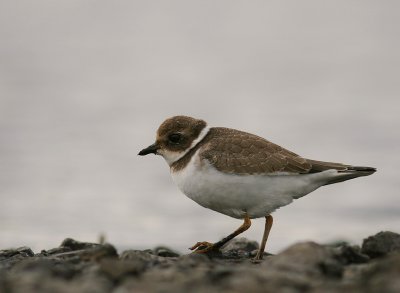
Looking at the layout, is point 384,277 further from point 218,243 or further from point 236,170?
point 218,243

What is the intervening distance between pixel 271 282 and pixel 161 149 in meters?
5.34

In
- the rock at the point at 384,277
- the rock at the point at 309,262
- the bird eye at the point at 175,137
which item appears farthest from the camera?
the bird eye at the point at 175,137

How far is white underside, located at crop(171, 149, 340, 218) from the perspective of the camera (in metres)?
9.18

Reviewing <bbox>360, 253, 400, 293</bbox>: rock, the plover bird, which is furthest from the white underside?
<bbox>360, 253, 400, 293</bbox>: rock

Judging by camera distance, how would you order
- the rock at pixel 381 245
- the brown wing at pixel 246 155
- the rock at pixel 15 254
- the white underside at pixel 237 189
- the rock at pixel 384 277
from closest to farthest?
the rock at pixel 384 277 → the rock at pixel 381 245 → the white underside at pixel 237 189 → the brown wing at pixel 246 155 → the rock at pixel 15 254

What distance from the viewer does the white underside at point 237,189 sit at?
9180 millimetres

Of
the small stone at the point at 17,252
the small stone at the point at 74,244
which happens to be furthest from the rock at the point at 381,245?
the small stone at the point at 17,252

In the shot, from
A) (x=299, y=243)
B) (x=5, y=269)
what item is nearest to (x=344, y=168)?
(x=299, y=243)

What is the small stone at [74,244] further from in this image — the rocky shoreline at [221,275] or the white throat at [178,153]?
the rocky shoreline at [221,275]

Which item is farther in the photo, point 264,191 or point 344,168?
point 344,168

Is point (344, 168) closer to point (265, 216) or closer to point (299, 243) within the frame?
point (265, 216)

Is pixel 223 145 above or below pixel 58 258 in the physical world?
above

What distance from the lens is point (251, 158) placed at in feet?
31.4

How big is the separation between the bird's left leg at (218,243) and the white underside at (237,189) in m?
0.15
